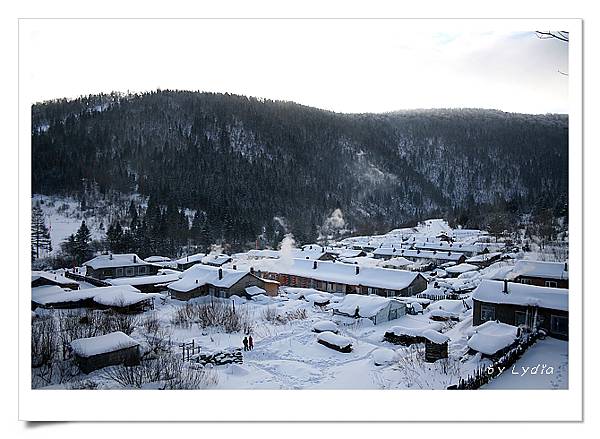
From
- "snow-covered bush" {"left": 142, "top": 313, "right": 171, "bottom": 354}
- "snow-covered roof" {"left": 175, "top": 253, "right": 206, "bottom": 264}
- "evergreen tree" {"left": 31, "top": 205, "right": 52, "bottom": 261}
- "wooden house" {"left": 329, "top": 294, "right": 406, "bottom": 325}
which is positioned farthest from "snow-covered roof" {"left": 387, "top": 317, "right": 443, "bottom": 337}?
"evergreen tree" {"left": 31, "top": 205, "right": 52, "bottom": 261}

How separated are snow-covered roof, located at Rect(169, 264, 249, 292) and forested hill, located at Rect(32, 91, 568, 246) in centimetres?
81

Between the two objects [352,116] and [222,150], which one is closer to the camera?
[352,116]

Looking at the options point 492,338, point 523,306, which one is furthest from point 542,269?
point 492,338

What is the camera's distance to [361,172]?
18.9ft

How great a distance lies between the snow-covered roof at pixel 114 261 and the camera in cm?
524

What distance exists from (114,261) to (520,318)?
16.2ft

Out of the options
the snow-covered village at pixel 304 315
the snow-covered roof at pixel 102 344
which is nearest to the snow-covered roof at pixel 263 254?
the snow-covered village at pixel 304 315

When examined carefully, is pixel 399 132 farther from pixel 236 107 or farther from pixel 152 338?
pixel 152 338

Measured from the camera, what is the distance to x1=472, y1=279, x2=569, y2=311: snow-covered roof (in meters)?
3.89

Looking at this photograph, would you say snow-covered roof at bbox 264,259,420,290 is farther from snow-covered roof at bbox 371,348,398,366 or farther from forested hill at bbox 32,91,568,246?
snow-covered roof at bbox 371,348,398,366

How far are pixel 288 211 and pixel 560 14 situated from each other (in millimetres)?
3627

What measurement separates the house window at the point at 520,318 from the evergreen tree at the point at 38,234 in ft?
16.1
